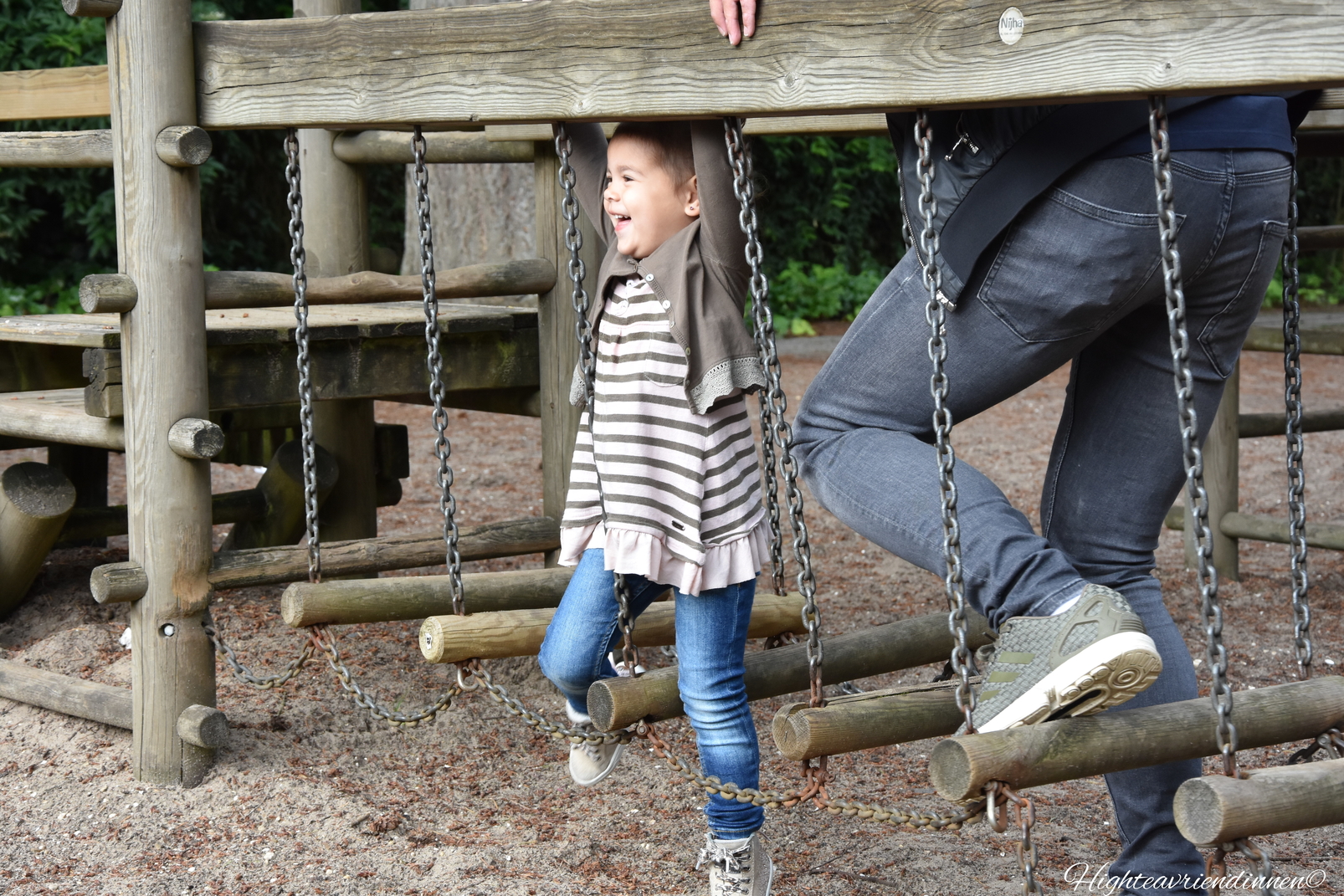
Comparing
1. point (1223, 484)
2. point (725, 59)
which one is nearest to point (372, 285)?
point (725, 59)

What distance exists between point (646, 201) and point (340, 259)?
2308 millimetres

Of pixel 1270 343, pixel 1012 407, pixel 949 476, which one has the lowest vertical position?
pixel 1012 407

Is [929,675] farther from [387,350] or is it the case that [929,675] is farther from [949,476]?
[949,476]

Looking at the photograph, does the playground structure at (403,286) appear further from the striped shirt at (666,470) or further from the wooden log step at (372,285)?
the striped shirt at (666,470)

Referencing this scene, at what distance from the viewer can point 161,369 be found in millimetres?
3273

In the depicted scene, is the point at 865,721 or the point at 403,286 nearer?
the point at 865,721

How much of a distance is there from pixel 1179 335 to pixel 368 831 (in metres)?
2.15

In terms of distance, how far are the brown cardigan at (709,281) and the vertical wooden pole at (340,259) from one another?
2253 mm

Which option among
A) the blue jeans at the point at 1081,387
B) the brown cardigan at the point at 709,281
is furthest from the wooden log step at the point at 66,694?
the blue jeans at the point at 1081,387

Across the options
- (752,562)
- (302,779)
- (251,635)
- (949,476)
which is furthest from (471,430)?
(949,476)

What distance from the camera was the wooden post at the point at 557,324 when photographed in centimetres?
381

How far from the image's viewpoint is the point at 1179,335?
74.3 inches

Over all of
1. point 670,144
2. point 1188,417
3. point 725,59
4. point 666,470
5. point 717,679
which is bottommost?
point 717,679

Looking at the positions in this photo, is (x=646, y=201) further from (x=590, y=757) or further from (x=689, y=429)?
(x=590, y=757)
